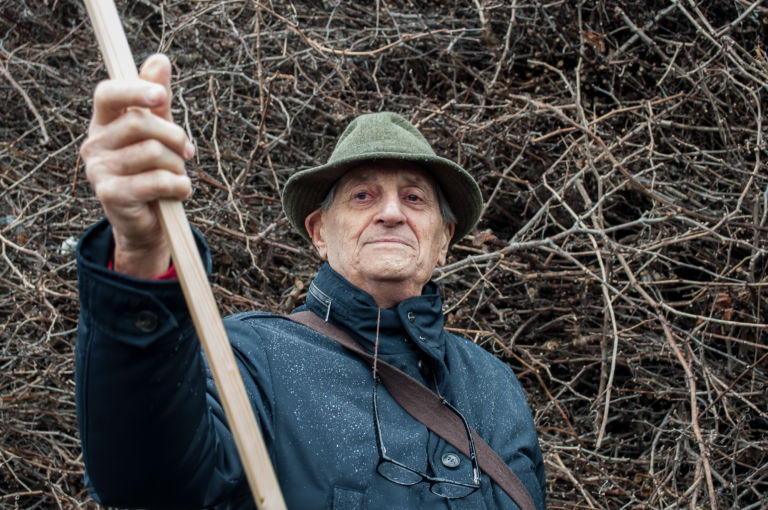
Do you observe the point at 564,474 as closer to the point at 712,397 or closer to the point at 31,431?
the point at 712,397

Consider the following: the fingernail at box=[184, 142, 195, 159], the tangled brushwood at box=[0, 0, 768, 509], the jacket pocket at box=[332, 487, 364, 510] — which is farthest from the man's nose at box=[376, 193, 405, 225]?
the tangled brushwood at box=[0, 0, 768, 509]

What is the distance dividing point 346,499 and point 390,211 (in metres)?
0.79

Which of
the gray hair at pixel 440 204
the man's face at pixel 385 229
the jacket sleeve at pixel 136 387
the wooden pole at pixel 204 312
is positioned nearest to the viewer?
the wooden pole at pixel 204 312

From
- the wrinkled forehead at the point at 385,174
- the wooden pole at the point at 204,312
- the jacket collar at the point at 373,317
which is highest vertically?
the wooden pole at the point at 204,312

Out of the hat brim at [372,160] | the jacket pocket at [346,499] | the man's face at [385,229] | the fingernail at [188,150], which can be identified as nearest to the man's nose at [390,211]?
the man's face at [385,229]

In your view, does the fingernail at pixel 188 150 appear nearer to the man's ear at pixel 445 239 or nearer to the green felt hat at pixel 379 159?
the green felt hat at pixel 379 159

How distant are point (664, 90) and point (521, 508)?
2.77m

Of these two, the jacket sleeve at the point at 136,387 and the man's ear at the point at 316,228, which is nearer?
the jacket sleeve at the point at 136,387

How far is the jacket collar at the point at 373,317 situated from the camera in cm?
166

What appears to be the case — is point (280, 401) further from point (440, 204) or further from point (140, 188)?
point (440, 204)

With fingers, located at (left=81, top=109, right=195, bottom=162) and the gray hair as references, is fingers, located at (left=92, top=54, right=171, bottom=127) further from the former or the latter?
the gray hair

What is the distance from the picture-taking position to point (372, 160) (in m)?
1.91

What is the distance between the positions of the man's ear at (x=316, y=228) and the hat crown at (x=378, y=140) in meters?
0.22

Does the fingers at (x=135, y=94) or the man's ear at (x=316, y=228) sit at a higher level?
the fingers at (x=135, y=94)
